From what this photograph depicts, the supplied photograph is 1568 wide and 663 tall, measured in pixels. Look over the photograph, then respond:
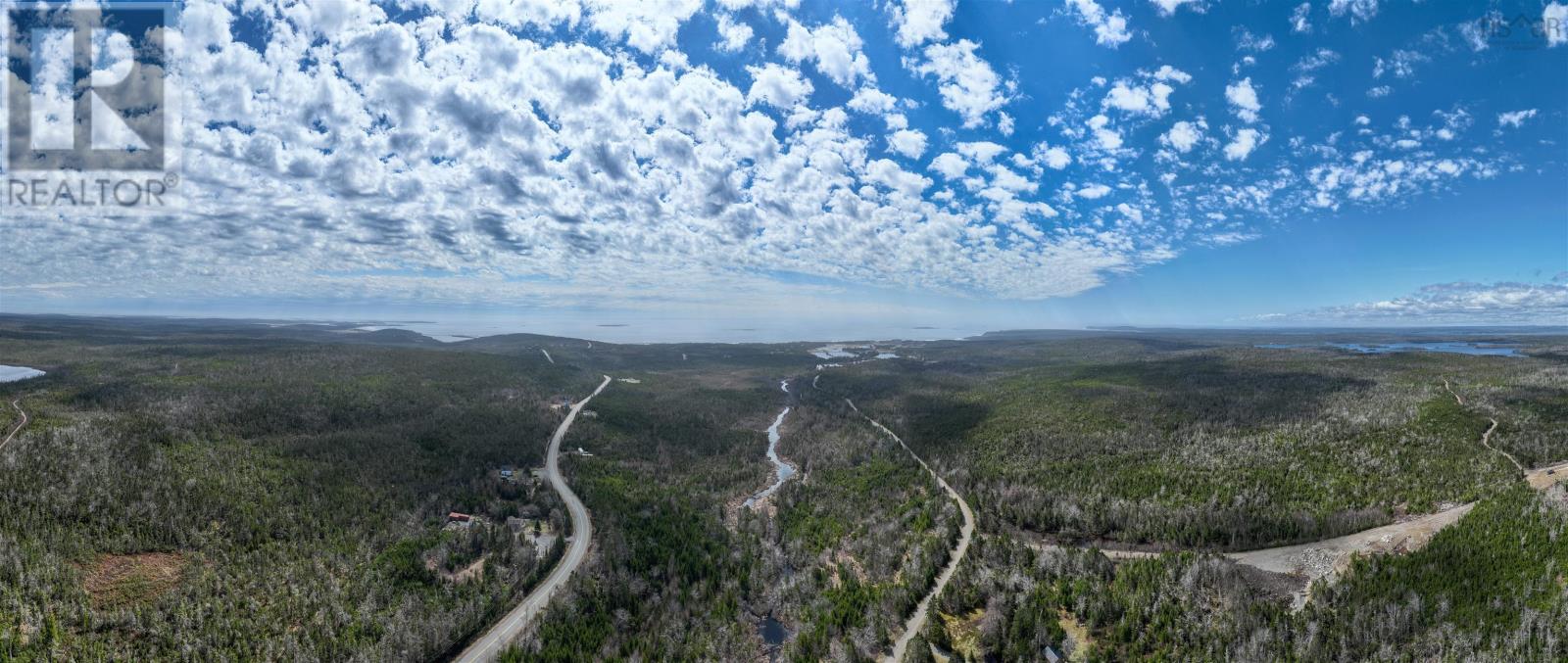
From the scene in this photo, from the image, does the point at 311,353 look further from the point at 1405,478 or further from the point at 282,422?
the point at 1405,478

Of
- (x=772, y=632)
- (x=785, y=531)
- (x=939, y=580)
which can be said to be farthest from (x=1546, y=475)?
(x=772, y=632)

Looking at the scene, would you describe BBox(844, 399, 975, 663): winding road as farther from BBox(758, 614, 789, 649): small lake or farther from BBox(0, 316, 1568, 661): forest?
BBox(758, 614, 789, 649): small lake

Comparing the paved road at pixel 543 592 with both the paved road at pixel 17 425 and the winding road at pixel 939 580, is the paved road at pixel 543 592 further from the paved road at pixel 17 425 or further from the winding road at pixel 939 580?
the paved road at pixel 17 425

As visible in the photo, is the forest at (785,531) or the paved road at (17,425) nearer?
the forest at (785,531)

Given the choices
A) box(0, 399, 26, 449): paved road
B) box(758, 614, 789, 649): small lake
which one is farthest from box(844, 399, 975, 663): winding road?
box(0, 399, 26, 449): paved road

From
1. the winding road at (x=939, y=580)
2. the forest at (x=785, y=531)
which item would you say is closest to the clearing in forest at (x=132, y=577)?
the forest at (x=785, y=531)
